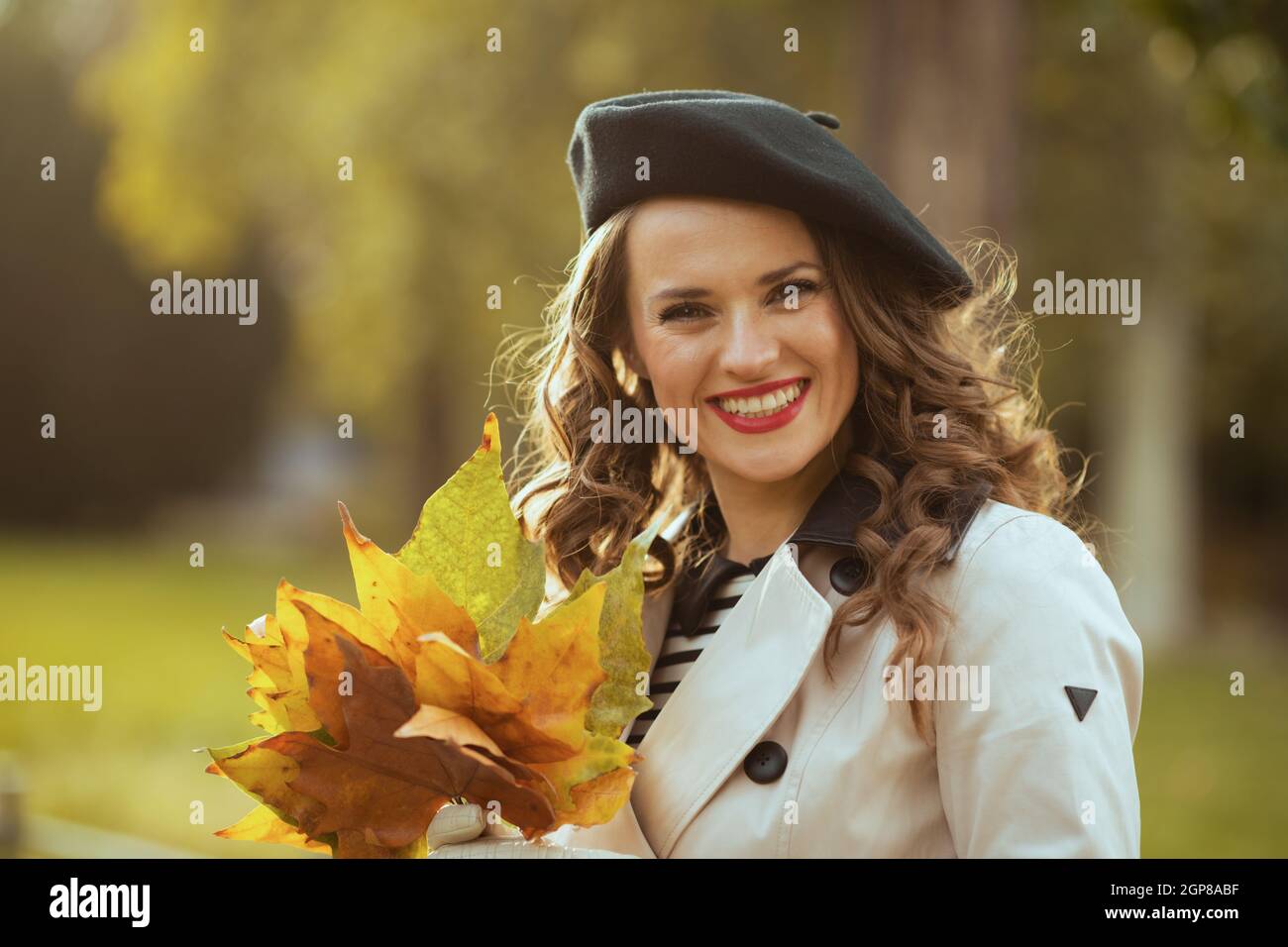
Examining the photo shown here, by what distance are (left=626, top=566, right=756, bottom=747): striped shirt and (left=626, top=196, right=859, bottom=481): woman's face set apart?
23 cm

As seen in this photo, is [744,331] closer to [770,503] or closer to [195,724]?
[770,503]

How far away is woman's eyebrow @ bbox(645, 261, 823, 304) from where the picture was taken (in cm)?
221

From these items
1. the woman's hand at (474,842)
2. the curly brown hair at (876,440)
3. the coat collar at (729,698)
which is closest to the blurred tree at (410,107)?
the curly brown hair at (876,440)

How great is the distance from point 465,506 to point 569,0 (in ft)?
23.3

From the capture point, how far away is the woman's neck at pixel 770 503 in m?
2.47

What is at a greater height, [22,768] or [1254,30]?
[1254,30]

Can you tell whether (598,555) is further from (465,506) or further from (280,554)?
(280,554)

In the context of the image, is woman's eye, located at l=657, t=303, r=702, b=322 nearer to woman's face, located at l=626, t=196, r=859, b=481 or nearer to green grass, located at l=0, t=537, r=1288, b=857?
woman's face, located at l=626, t=196, r=859, b=481

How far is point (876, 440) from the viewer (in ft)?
7.80

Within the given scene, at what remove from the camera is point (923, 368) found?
235 centimetres

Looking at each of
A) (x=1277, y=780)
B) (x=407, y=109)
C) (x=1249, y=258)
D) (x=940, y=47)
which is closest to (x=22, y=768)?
(x=407, y=109)

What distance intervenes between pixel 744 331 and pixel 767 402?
0.13m

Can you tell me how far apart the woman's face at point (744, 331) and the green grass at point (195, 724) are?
5343mm
